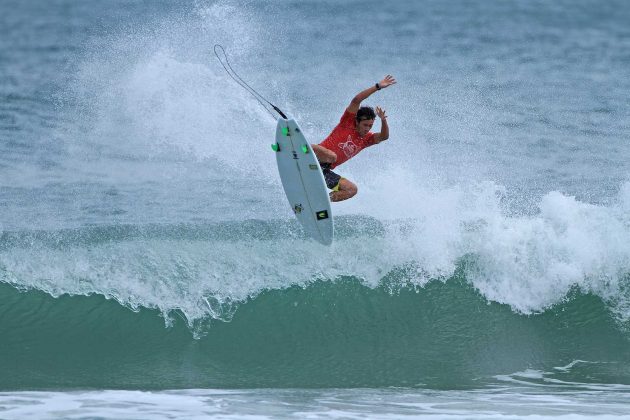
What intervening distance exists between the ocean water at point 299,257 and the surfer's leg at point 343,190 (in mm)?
1349

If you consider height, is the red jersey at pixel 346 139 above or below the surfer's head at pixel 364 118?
below

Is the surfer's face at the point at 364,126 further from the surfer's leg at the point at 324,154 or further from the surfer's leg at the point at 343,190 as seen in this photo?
the surfer's leg at the point at 343,190

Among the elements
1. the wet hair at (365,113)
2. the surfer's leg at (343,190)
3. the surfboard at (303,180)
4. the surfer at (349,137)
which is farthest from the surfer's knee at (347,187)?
the wet hair at (365,113)

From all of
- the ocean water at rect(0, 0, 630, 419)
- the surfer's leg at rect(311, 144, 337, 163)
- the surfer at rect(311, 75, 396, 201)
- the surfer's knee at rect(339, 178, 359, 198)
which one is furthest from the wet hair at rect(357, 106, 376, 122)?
the ocean water at rect(0, 0, 630, 419)

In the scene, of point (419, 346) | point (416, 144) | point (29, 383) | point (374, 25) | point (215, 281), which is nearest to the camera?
point (29, 383)

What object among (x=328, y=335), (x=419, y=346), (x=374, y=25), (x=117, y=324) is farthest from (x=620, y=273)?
(x=374, y=25)

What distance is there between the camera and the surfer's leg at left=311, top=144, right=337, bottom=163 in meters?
8.66

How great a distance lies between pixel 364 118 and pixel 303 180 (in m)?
0.86

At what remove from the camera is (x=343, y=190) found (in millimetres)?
9062

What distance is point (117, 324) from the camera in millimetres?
9492

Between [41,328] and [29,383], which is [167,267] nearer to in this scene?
[41,328]

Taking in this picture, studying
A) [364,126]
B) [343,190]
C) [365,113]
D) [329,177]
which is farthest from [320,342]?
[365,113]

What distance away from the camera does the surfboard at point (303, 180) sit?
859 centimetres

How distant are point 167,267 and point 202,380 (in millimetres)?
1984
